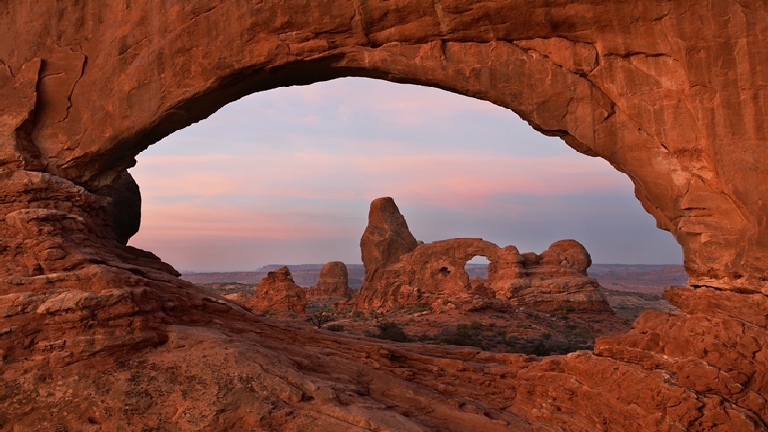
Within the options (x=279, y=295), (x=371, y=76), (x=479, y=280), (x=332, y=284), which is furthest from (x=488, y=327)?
(x=332, y=284)

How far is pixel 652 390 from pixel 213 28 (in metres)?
7.81

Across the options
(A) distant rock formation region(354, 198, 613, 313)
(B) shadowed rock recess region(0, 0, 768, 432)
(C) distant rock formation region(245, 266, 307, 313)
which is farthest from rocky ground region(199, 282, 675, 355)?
(B) shadowed rock recess region(0, 0, 768, 432)

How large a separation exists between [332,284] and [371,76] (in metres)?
35.5

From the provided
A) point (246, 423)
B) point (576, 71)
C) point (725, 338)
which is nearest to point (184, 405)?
point (246, 423)

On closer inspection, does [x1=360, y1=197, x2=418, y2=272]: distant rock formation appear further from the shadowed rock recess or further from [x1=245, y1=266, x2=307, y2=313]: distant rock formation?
the shadowed rock recess

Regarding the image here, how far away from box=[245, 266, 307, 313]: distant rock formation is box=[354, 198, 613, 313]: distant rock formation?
5.92 meters

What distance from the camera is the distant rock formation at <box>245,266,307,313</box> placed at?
2467cm

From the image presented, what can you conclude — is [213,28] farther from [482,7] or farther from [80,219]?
[482,7]

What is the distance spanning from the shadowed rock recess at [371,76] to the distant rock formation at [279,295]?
15.8m

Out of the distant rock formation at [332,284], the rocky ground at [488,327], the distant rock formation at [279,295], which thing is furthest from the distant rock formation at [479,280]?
the distant rock formation at [332,284]

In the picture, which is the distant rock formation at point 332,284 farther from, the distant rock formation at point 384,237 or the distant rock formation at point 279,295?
the distant rock formation at point 279,295

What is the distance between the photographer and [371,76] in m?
8.40

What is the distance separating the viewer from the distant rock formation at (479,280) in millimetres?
25750

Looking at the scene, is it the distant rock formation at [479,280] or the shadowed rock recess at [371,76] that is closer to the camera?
the shadowed rock recess at [371,76]
